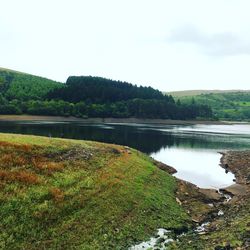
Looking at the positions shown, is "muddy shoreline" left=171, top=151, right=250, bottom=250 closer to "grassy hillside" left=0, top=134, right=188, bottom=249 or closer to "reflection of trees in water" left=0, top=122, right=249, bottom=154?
"grassy hillside" left=0, top=134, right=188, bottom=249

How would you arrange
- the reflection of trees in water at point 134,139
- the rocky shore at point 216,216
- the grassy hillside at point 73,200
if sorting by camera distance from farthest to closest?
the reflection of trees in water at point 134,139, the rocky shore at point 216,216, the grassy hillside at point 73,200

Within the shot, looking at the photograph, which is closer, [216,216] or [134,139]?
[216,216]

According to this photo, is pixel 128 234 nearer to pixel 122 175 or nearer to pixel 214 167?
pixel 122 175

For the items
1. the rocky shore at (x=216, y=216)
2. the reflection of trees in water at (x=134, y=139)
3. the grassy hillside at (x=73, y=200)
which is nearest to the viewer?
the grassy hillside at (x=73, y=200)

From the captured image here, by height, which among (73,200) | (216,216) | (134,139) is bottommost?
(216,216)

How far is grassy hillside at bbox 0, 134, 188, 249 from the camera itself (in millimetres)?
25547

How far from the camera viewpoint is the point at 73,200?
102ft

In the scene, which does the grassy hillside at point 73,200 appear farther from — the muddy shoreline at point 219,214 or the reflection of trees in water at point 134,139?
the reflection of trees in water at point 134,139

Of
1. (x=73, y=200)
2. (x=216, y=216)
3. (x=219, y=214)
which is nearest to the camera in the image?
(x=73, y=200)

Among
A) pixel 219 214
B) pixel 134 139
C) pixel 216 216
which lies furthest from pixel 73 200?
pixel 134 139

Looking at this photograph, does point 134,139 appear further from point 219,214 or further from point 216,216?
point 216,216

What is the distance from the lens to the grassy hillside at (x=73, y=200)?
2555 centimetres

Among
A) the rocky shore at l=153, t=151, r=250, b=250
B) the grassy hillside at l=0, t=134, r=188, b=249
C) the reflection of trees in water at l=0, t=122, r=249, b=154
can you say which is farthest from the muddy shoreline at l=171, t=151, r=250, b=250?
the reflection of trees in water at l=0, t=122, r=249, b=154

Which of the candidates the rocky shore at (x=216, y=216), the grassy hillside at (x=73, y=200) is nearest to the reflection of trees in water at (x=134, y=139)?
the rocky shore at (x=216, y=216)
